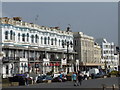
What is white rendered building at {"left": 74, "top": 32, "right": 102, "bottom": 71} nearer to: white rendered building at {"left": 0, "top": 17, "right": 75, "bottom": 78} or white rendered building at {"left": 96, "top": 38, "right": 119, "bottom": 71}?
white rendered building at {"left": 0, "top": 17, "right": 75, "bottom": 78}

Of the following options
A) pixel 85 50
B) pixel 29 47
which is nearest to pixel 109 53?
pixel 85 50

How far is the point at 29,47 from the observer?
67.4m

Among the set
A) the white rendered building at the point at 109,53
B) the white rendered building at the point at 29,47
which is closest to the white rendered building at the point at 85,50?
the white rendered building at the point at 29,47

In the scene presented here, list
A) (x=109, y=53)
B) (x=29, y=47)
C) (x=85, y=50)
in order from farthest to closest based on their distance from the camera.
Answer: (x=109, y=53) < (x=85, y=50) < (x=29, y=47)

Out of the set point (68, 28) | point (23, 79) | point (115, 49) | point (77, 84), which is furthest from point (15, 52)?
point (115, 49)

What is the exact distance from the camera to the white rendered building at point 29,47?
61.3 m

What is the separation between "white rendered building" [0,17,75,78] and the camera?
61.3 m

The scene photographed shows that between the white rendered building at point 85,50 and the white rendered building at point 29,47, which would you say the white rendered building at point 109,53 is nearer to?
the white rendered building at point 85,50

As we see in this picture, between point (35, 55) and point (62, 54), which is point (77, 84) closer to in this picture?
point (35, 55)

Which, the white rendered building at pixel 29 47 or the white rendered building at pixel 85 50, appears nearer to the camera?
the white rendered building at pixel 29 47

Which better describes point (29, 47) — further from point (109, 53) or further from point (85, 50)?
point (109, 53)

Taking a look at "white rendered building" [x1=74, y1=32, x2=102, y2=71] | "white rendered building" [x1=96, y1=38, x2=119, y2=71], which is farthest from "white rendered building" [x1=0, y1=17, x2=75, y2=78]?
"white rendered building" [x1=96, y1=38, x2=119, y2=71]

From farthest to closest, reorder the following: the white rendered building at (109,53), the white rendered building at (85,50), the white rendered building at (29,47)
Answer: the white rendered building at (109,53), the white rendered building at (85,50), the white rendered building at (29,47)

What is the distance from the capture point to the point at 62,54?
80.9 m
